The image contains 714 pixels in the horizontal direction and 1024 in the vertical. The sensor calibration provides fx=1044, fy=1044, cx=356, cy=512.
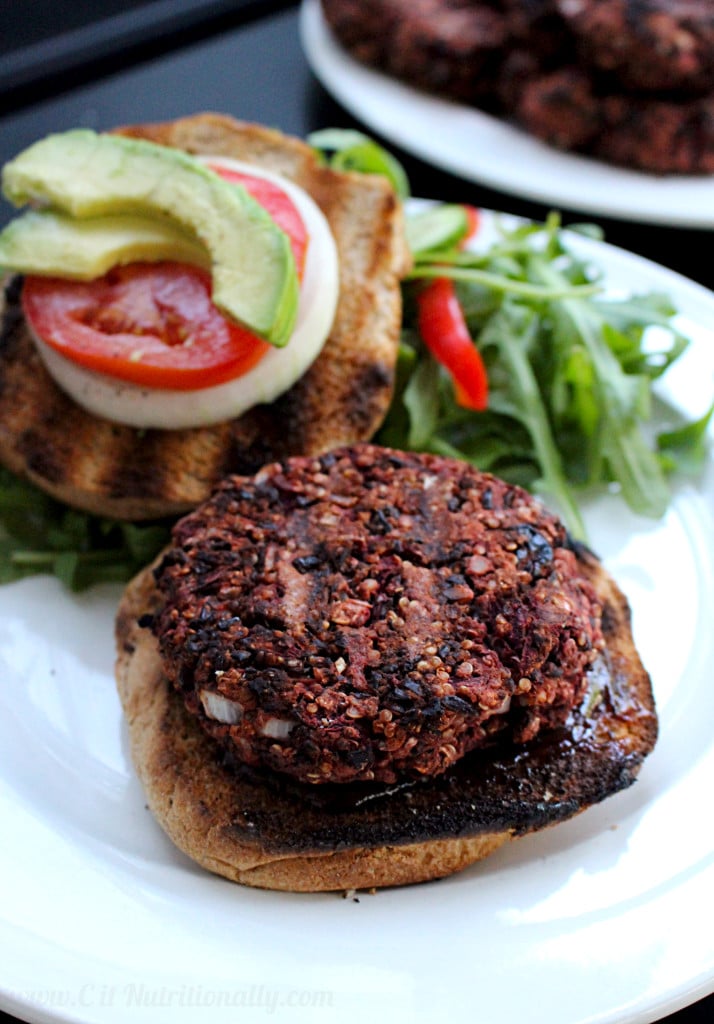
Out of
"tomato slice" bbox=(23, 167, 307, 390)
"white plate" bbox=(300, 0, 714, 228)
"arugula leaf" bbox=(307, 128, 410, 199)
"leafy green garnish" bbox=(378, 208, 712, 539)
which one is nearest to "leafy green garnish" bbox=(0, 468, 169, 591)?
"tomato slice" bbox=(23, 167, 307, 390)

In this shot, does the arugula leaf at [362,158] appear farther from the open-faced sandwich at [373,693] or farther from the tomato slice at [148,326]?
the open-faced sandwich at [373,693]

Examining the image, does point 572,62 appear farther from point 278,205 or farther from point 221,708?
point 221,708

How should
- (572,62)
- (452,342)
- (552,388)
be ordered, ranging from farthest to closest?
(572,62)
(552,388)
(452,342)

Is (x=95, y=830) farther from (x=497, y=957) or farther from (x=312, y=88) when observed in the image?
(x=312, y=88)

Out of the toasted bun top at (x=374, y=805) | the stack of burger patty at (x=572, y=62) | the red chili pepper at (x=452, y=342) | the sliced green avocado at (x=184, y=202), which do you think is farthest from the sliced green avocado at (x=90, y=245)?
the stack of burger patty at (x=572, y=62)

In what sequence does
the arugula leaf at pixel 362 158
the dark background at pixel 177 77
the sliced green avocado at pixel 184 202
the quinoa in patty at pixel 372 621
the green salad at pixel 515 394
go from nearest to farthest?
1. the quinoa in patty at pixel 372 621
2. the sliced green avocado at pixel 184 202
3. the green salad at pixel 515 394
4. the arugula leaf at pixel 362 158
5. the dark background at pixel 177 77

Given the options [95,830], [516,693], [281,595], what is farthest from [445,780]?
[95,830]

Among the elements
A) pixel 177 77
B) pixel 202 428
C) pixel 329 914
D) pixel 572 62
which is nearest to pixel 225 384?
pixel 202 428

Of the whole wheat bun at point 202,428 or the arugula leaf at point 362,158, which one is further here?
the arugula leaf at point 362,158
